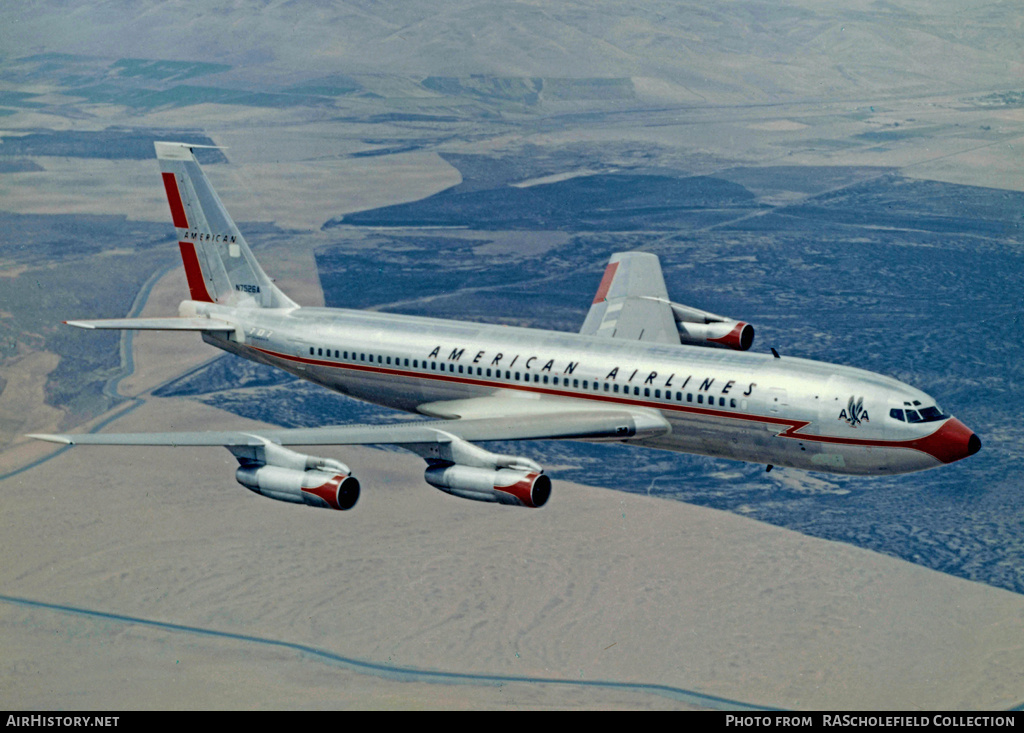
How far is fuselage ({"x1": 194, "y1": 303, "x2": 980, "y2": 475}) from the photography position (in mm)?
51125

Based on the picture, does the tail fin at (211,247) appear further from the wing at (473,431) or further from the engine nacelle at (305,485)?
the engine nacelle at (305,485)

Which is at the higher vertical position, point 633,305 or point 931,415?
point 633,305

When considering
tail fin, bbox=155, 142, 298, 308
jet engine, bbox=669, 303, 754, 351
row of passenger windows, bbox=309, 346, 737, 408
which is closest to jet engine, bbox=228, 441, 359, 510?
row of passenger windows, bbox=309, 346, 737, 408

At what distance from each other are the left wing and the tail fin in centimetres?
1911

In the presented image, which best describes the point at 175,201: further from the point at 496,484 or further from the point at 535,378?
the point at 496,484

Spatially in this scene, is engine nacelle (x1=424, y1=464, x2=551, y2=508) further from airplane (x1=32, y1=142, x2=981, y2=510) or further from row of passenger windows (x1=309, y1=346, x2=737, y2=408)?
row of passenger windows (x1=309, y1=346, x2=737, y2=408)

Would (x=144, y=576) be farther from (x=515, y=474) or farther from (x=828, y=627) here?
(x=515, y=474)

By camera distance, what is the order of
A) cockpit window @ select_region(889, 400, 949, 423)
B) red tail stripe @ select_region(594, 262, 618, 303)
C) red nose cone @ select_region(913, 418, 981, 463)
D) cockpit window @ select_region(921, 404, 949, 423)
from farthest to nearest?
red tail stripe @ select_region(594, 262, 618, 303), cockpit window @ select_region(921, 404, 949, 423), cockpit window @ select_region(889, 400, 949, 423), red nose cone @ select_region(913, 418, 981, 463)

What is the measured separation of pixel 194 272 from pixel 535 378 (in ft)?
79.4

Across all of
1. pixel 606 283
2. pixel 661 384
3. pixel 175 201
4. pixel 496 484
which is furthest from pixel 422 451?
pixel 175 201

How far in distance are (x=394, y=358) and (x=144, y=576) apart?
9301 centimetres

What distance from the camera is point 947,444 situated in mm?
50281

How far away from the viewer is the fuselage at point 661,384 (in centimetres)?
5112

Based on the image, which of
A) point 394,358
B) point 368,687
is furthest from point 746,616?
point 394,358
